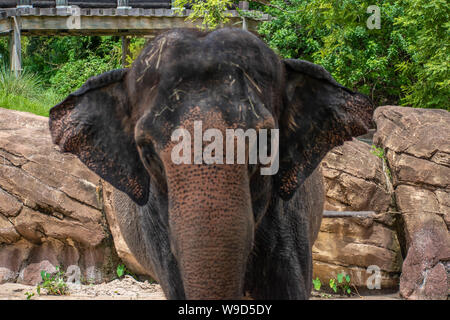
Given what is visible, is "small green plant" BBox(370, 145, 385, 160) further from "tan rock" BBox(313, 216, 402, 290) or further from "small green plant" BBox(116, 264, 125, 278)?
"small green plant" BBox(116, 264, 125, 278)

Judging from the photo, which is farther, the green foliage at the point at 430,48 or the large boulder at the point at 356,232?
the green foliage at the point at 430,48

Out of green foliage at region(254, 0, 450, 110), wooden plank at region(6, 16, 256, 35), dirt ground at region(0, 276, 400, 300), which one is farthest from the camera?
wooden plank at region(6, 16, 256, 35)

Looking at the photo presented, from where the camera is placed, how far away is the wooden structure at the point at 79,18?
13.7 meters

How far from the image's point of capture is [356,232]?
7246 millimetres

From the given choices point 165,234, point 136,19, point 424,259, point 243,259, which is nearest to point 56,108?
point 165,234

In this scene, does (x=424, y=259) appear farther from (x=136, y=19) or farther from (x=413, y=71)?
(x=136, y=19)

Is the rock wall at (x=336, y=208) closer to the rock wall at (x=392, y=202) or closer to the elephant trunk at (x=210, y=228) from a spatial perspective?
the rock wall at (x=392, y=202)

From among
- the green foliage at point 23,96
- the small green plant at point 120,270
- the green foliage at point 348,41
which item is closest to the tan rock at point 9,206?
the small green plant at point 120,270

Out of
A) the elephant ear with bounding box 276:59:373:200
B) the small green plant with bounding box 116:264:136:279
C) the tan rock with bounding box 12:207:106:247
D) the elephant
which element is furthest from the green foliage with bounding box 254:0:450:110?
the elephant

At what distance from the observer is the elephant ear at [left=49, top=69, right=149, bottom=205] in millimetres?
2600

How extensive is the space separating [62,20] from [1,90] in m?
4.09

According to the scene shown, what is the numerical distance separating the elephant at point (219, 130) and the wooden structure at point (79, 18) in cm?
1089

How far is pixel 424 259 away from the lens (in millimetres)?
6824

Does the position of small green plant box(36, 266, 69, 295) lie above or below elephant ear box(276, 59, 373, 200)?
below
